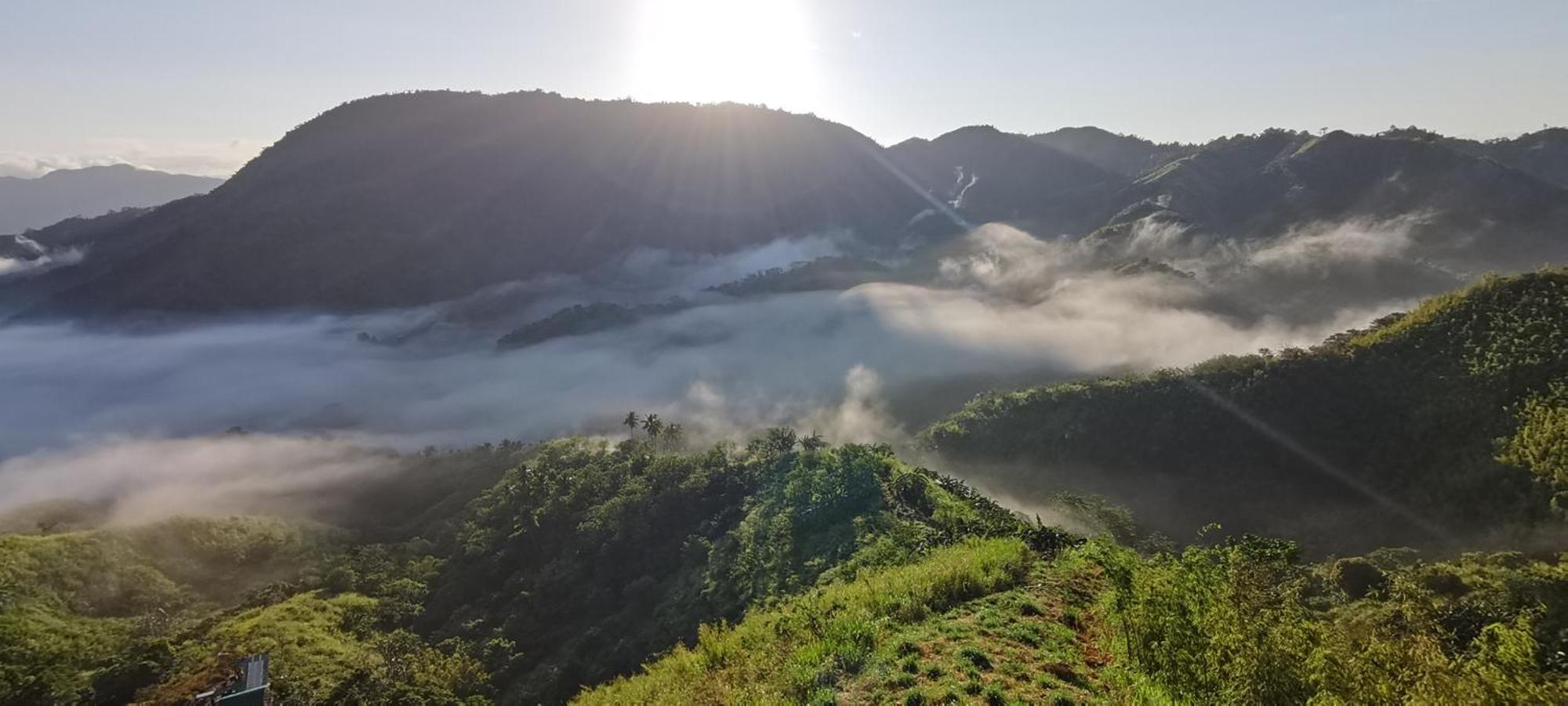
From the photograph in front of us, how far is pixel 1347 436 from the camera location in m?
95.6

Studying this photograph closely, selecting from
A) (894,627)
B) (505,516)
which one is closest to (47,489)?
(505,516)

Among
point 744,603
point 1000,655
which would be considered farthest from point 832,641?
point 744,603

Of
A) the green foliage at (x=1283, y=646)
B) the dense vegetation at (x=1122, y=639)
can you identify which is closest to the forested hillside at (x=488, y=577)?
the dense vegetation at (x=1122, y=639)

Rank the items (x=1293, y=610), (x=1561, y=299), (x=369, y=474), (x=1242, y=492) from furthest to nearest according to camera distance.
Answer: (x=369, y=474) → (x=1242, y=492) → (x=1561, y=299) → (x=1293, y=610)

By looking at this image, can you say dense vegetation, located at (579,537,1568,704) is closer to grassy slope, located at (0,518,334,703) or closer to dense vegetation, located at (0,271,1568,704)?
dense vegetation, located at (0,271,1568,704)

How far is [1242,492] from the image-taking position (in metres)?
101

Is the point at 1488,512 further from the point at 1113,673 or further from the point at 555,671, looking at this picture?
the point at 555,671

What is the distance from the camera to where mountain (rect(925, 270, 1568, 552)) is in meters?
74.4

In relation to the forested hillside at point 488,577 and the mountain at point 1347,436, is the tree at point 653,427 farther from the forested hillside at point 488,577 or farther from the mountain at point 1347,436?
the mountain at point 1347,436

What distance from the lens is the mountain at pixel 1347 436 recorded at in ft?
244

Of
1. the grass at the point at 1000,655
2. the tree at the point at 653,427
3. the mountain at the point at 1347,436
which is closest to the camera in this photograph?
the grass at the point at 1000,655

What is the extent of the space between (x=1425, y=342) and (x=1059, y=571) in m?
A: 93.3

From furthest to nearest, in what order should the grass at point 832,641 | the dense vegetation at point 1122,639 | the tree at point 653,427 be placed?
the tree at point 653,427 < the grass at point 832,641 < the dense vegetation at point 1122,639

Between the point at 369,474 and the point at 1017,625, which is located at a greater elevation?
the point at 1017,625
